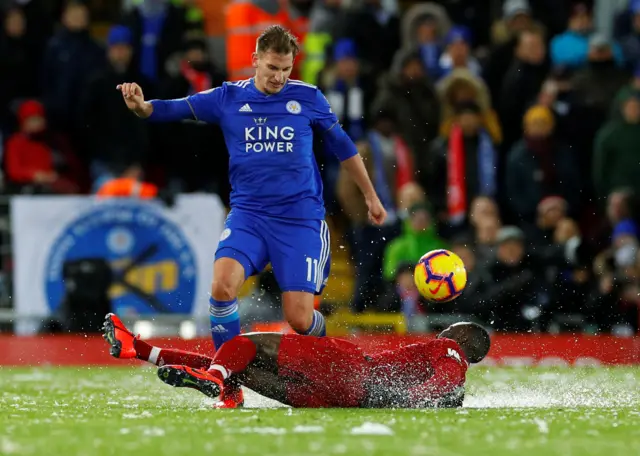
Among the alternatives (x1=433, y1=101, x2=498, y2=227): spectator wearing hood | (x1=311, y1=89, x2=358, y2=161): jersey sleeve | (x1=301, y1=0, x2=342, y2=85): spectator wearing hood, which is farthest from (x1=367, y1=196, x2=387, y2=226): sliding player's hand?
(x1=301, y1=0, x2=342, y2=85): spectator wearing hood

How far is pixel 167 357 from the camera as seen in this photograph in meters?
8.66

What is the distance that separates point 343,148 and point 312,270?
85 centimetres

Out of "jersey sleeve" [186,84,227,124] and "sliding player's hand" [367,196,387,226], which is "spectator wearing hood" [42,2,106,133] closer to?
"jersey sleeve" [186,84,227,124]

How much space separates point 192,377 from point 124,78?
840 cm

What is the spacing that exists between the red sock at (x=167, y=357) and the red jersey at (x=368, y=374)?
72 cm

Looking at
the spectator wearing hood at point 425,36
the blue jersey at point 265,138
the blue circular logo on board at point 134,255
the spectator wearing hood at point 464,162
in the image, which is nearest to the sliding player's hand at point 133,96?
the blue jersey at point 265,138

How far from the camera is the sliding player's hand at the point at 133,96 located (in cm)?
901

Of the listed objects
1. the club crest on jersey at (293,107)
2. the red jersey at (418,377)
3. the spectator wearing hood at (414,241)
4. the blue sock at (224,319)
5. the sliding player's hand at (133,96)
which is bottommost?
the red jersey at (418,377)

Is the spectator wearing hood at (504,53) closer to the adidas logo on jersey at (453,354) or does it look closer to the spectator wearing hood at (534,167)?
the spectator wearing hood at (534,167)

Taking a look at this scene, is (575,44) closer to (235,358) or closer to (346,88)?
(346,88)

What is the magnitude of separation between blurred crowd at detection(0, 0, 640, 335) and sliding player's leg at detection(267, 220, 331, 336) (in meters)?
5.04

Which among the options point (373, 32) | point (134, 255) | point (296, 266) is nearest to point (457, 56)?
point (373, 32)

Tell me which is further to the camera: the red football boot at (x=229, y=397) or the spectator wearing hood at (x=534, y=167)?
the spectator wearing hood at (x=534, y=167)

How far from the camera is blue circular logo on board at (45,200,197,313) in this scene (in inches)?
572
